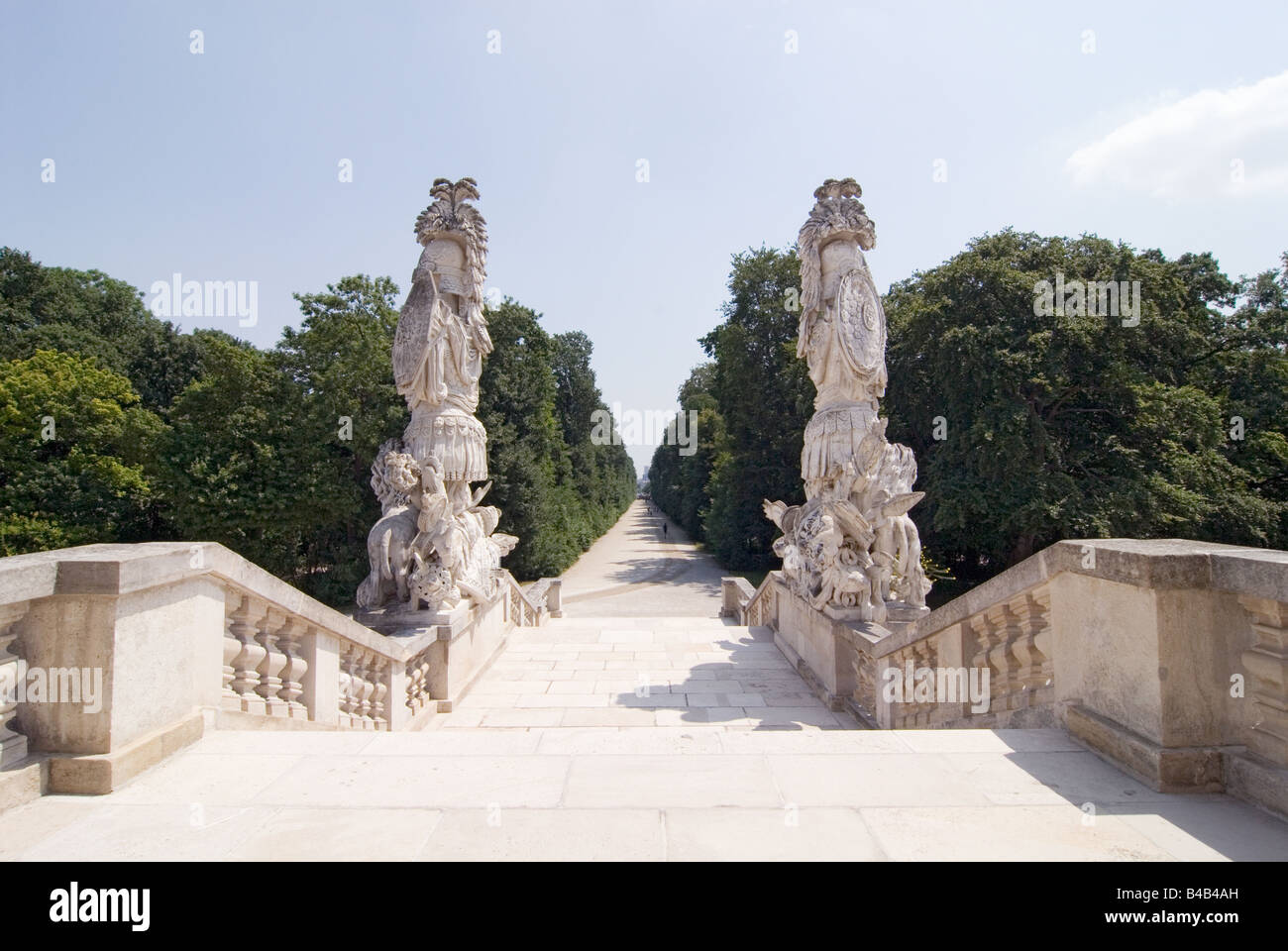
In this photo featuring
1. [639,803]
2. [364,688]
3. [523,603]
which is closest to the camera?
[639,803]

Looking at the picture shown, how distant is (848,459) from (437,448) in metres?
4.11

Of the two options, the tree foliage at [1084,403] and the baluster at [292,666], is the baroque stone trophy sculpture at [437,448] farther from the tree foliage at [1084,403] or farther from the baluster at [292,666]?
the tree foliage at [1084,403]

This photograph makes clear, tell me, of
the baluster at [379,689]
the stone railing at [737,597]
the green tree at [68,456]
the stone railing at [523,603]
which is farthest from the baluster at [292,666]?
the green tree at [68,456]

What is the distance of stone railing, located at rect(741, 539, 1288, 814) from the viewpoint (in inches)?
94.2

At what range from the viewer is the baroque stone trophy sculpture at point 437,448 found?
20.6ft

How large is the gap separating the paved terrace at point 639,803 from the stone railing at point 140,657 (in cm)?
15

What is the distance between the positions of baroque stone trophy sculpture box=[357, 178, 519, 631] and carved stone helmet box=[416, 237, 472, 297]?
11 millimetres

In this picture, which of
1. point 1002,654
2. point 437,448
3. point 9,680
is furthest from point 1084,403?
point 9,680

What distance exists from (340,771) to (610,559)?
26.8 m

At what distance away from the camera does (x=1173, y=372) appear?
61.2 feet

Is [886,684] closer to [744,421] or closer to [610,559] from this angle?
[744,421]

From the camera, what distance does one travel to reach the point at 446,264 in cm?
730

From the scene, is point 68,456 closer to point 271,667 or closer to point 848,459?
point 271,667
